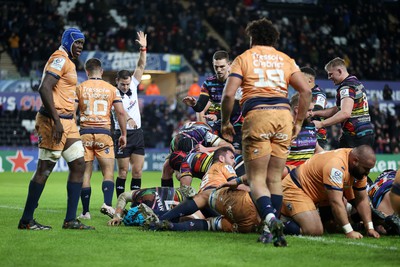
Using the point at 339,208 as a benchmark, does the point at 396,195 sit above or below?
above

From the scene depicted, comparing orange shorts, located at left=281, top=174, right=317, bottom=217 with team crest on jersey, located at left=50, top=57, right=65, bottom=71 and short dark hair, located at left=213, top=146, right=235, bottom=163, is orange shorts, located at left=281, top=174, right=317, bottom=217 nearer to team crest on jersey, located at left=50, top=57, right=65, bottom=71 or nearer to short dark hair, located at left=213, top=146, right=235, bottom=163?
short dark hair, located at left=213, top=146, right=235, bottom=163

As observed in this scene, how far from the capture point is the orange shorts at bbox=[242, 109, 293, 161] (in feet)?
26.2

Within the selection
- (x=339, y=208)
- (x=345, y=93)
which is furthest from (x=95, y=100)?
(x=339, y=208)

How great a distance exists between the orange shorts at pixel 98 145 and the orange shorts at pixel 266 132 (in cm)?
395

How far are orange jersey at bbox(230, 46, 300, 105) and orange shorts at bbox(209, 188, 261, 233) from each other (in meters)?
1.31

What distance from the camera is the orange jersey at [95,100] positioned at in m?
11.5

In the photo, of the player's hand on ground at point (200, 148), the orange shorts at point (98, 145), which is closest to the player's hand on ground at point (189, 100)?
the player's hand on ground at point (200, 148)

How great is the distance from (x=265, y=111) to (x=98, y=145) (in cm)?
422

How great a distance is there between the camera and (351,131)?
440 inches

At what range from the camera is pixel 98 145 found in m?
11.5

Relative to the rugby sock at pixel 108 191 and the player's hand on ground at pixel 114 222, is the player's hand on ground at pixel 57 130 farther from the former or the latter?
the rugby sock at pixel 108 191

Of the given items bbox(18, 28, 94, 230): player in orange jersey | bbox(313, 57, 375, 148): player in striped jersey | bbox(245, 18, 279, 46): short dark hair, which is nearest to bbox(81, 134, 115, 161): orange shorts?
bbox(18, 28, 94, 230): player in orange jersey

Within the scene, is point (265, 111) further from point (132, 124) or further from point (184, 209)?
point (132, 124)

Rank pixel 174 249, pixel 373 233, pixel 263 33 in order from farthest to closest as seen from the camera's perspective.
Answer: pixel 373 233 → pixel 263 33 → pixel 174 249
